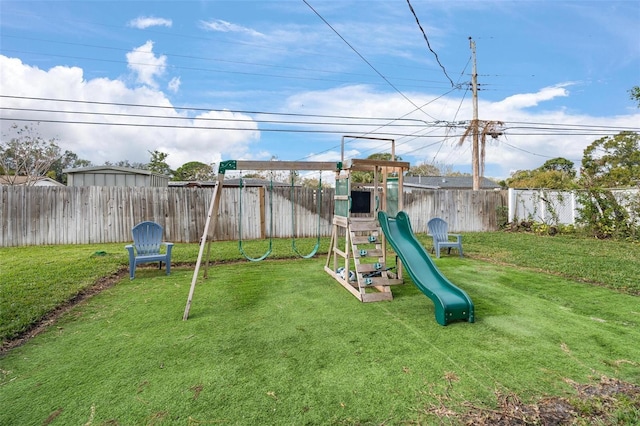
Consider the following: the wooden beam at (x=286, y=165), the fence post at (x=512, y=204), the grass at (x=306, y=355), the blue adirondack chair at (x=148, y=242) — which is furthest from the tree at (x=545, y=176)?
the blue adirondack chair at (x=148, y=242)

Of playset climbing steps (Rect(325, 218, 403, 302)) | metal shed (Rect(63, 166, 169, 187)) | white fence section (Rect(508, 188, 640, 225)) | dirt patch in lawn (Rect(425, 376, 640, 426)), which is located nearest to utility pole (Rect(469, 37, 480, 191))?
white fence section (Rect(508, 188, 640, 225))

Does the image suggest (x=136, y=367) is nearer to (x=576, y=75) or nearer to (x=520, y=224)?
(x=520, y=224)

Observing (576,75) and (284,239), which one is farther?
(576,75)

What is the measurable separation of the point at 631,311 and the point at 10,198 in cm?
1248

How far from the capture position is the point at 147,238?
20.0 ft

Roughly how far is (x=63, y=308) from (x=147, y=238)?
7.14 feet

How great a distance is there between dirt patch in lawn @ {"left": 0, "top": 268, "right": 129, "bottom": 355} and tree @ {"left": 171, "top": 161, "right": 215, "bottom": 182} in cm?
2342

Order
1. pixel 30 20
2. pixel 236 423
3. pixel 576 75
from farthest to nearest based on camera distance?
pixel 576 75
pixel 30 20
pixel 236 423

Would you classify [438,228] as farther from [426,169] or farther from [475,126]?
[426,169]

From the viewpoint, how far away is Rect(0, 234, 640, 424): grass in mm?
2119

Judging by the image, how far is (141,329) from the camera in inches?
134

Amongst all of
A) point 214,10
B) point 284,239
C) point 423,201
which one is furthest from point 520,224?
point 214,10

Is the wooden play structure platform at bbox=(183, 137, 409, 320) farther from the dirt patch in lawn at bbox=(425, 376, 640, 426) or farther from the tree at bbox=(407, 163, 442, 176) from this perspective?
the tree at bbox=(407, 163, 442, 176)

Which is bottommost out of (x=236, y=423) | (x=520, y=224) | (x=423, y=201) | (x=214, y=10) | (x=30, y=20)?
(x=236, y=423)
